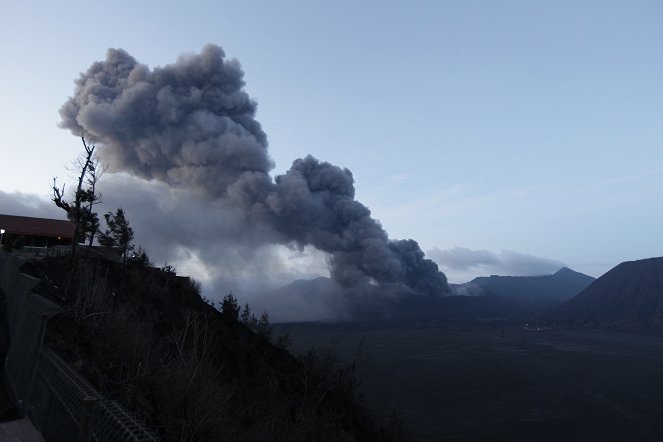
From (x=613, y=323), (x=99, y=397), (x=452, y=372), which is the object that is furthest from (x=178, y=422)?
(x=613, y=323)

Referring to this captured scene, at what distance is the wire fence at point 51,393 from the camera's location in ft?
15.2

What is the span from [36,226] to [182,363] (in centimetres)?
4441

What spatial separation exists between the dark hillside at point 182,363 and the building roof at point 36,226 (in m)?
19.3

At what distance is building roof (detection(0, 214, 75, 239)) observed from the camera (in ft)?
152

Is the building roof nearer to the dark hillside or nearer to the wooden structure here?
the wooden structure

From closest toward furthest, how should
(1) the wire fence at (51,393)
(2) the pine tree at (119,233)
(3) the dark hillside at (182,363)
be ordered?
(1) the wire fence at (51,393) → (3) the dark hillside at (182,363) → (2) the pine tree at (119,233)

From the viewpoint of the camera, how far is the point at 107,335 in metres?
11.3

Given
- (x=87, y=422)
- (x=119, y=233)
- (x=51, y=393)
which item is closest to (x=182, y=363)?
(x=51, y=393)

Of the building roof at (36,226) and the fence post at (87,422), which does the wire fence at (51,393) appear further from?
the building roof at (36,226)

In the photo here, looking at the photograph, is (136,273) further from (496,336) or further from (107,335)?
(496,336)

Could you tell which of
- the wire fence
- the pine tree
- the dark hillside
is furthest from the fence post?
the pine tree

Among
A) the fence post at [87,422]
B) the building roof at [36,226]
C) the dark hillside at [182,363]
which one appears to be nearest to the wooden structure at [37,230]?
the building roof at [36,226]

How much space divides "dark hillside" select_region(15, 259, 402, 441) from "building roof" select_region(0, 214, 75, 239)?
761 inches

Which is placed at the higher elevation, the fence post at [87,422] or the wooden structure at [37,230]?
the wooden structure at [37,230]
